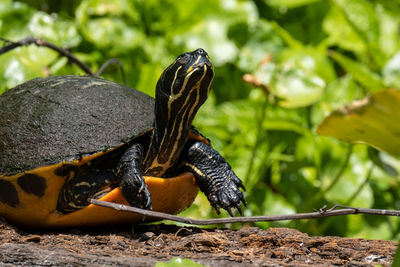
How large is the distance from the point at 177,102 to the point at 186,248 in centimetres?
46

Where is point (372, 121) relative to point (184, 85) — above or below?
below

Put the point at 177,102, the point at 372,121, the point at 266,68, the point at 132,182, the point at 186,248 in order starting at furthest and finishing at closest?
the point at 266,68 → the point at 177,102 → the point at 132,182 → the point at 186,248 → the point at 372,121

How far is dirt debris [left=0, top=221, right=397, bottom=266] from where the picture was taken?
3.66ft

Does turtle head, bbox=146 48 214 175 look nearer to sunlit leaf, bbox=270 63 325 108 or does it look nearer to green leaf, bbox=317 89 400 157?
green leaf, bbox=317 89 400 157

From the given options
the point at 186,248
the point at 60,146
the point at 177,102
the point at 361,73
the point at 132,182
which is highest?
the point at 361,73

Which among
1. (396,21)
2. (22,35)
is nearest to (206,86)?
(22,35)

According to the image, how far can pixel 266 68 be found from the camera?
7.16 ft

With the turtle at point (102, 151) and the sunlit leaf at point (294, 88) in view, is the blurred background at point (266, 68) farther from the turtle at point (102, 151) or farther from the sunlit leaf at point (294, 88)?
the turtle at point (102, 151)

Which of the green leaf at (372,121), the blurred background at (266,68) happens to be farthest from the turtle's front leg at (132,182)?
the blurred background at (266,68)

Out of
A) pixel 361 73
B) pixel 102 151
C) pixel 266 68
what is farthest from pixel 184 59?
pixel 361 73

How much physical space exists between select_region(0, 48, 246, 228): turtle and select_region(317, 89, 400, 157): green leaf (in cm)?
43

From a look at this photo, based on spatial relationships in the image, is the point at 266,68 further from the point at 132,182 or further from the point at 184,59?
the point at 132,182

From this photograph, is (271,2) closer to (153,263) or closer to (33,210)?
(33,210)

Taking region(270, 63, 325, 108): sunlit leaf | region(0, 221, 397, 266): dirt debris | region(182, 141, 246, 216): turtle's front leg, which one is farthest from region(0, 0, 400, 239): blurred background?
region(0, 221, 397, 266): dirt debris
